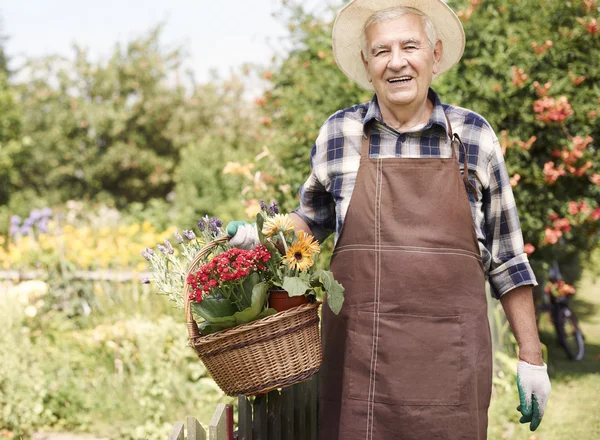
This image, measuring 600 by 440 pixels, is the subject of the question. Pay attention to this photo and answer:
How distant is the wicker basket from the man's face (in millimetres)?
702

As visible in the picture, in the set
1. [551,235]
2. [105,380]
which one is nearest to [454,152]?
[551,235]

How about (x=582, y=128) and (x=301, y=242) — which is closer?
(x=301, y=242)

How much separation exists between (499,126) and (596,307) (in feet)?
16.7

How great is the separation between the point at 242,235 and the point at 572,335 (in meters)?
4.85

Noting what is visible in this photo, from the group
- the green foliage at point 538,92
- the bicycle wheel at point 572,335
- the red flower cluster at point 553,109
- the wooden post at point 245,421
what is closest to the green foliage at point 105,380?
the wooden post at point 245,421

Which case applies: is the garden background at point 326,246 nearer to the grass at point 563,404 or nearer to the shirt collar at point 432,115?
the grass at point 563,404

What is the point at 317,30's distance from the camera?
15.2ft

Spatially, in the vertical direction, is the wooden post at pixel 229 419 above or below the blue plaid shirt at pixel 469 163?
below

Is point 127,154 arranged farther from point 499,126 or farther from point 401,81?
point 401,81

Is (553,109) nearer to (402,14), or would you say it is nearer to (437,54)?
(437,54)

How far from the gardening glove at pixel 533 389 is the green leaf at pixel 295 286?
76 centimetres

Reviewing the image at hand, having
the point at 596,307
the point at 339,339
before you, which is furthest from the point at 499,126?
the point at 596,307

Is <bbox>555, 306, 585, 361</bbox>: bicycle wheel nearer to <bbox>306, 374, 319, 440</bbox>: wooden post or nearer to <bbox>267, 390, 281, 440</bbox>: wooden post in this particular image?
<bbox>306, 374, 319, 440</bbox>: wooden post

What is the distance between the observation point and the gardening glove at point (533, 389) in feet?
6.50
